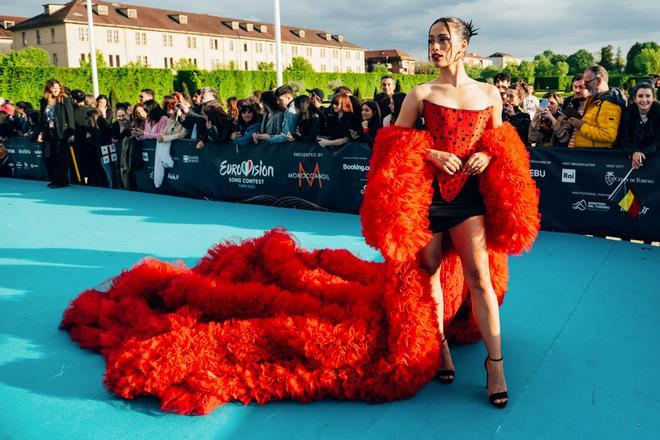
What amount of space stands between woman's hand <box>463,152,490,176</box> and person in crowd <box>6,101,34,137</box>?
1293 cm

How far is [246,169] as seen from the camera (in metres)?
9.72

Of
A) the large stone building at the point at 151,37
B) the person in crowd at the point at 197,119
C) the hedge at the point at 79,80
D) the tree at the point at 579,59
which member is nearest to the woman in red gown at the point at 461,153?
the person in crowd at the point at 197,119

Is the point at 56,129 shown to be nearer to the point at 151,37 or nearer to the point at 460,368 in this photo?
the point at 460,368

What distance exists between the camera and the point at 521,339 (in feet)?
13.2

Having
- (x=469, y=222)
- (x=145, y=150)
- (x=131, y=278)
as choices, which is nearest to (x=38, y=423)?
(x=131, y=278)

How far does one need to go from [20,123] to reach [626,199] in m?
13.5

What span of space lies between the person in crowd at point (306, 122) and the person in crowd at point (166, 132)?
2.58m

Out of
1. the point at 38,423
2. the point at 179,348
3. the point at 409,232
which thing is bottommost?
the point at 38,423

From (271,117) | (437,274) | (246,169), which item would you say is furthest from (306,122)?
(437,274)

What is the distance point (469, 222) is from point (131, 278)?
284cm

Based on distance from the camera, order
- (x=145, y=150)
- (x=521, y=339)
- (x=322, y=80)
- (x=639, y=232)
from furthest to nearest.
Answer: (x=322, y=80) → (x=145, y=150) → (x=639, y=232) → (x=521, y=339)

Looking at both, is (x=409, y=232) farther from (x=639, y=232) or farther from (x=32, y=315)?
(x=639, y=232)

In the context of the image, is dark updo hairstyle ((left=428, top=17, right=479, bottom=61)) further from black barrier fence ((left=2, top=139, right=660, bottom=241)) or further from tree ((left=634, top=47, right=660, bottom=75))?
tree ((left=634, top=47, right=660, bottom=75))

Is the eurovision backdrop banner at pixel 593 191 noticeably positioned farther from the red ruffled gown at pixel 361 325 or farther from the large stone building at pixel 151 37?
the large stone building at pixel 151 37
